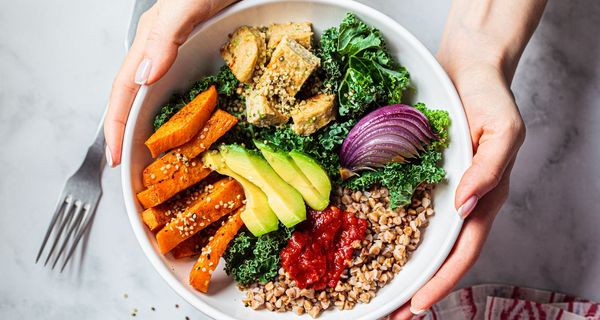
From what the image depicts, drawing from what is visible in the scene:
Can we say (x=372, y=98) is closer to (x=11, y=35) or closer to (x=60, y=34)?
(x=60, y=34)

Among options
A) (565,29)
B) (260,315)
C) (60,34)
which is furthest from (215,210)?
(565,29)

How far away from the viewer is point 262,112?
101 inches

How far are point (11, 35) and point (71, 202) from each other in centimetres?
94

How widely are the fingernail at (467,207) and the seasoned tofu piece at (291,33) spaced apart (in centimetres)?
91

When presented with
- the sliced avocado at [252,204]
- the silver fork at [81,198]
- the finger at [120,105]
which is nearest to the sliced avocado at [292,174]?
the sliced avocado at [252,204]

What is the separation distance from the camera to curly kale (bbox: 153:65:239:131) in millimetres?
2684

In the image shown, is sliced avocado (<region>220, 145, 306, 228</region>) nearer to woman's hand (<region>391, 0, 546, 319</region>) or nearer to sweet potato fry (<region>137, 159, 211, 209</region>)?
sweet potato fry (<region>137, 159, 211, 209</region>)

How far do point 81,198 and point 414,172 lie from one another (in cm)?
172

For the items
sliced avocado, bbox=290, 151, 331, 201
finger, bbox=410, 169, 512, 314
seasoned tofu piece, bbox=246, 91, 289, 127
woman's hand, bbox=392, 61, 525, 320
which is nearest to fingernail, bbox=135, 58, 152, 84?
seasoned tofu piece, bbox=246, 91, 289, 127

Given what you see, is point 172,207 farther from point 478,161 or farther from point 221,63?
point 478,161

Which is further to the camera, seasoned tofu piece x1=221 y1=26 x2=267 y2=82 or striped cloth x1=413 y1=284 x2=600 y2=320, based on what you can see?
striped cloth x1=413 y1=284 x2=600 y2=320

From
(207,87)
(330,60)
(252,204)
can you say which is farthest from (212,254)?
(330,60)

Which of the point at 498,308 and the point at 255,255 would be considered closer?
the point at 255,255

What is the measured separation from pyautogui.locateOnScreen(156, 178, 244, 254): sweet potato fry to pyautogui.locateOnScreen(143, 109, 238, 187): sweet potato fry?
17cm
